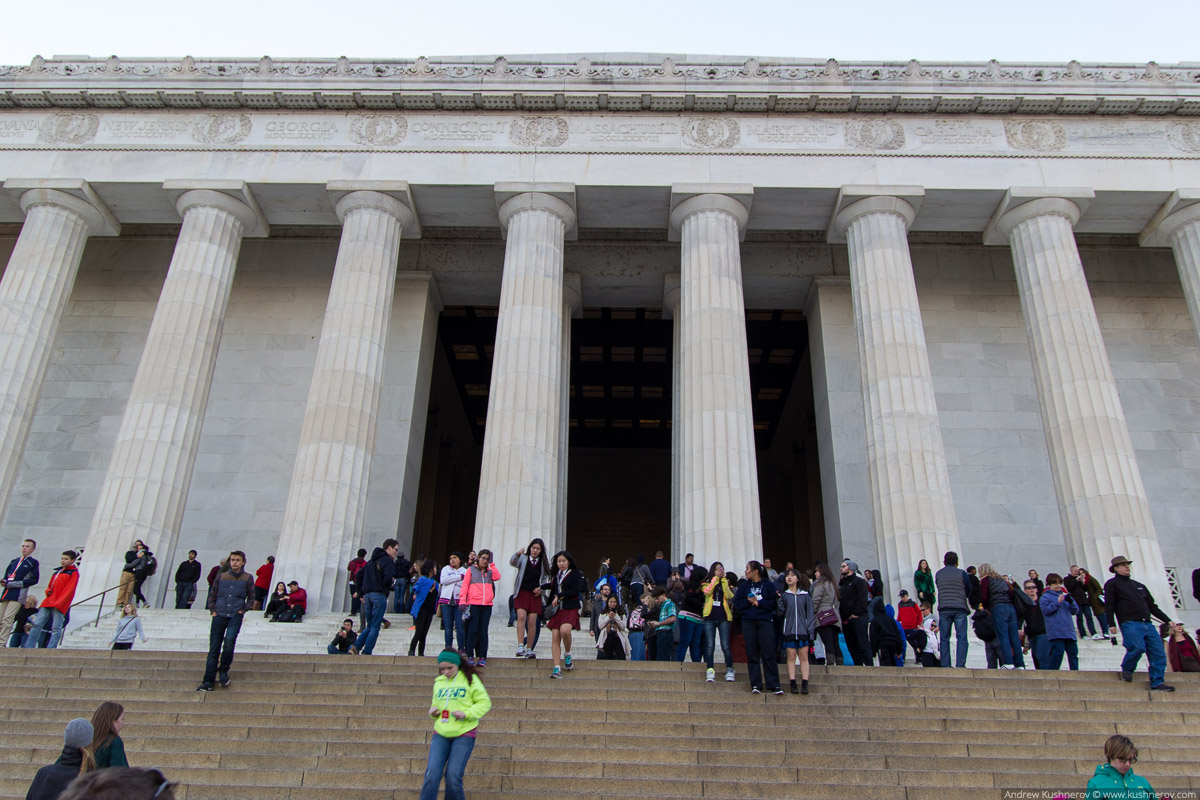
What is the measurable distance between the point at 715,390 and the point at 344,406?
9.23 meters

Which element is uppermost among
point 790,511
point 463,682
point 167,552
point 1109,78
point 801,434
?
point 1109,78

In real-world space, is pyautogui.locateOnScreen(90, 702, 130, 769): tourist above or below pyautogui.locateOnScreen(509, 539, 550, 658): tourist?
below

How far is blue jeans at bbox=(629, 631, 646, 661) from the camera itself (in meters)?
15.6

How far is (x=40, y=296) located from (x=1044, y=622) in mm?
24870

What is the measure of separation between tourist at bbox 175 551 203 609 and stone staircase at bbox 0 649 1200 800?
5197 mm

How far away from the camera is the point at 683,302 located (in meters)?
23.4

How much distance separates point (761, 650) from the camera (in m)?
12.3

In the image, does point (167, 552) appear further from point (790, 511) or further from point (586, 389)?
point (790, 511)

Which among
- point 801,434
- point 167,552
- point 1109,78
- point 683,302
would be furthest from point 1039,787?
point 801,434

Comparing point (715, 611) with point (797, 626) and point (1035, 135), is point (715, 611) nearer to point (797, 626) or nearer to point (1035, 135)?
point (797, 626)

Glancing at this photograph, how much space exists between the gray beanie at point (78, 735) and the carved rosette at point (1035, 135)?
84.0ft

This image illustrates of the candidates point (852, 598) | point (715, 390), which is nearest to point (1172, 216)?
point (715, 390)

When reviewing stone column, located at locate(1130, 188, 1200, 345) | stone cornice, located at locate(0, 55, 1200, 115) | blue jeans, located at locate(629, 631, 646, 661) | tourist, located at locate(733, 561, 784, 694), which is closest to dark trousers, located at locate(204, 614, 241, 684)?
blue jeans, located at locate(629, 631, 646, 661)

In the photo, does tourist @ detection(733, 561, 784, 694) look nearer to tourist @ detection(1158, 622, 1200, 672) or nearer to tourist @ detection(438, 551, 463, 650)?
tourist @ detection(438, 551, 463, 650)
